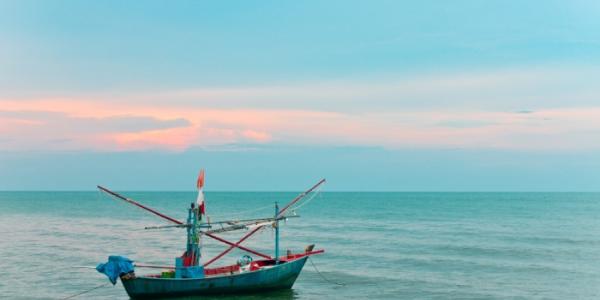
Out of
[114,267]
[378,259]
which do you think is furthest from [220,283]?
[378,259]

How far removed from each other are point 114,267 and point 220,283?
5.92 meters

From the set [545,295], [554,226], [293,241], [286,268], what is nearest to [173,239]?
[293,241]

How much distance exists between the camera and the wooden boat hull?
3394cm

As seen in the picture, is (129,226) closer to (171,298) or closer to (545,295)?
(171,298)

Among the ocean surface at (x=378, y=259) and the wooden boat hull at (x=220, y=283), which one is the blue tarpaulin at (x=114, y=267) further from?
the ocean surface at (x=378, y=259)

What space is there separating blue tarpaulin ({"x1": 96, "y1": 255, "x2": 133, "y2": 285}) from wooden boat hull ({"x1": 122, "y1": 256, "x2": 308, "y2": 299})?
77 centimetres

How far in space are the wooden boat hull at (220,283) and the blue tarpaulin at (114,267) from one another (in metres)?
0.77

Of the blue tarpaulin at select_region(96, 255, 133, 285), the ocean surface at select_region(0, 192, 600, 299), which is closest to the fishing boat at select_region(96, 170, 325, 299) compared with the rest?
the blue tarpaulin at select_region(96, 255, 133, 285)

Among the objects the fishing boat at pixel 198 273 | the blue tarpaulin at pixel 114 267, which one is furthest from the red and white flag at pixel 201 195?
the blue tarpaulin at pixel 114 267

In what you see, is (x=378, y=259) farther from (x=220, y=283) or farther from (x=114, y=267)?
(x=114, y=267)

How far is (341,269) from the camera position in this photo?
46.8 meters

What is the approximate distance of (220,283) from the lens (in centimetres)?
3528

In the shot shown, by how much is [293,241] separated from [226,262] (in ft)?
63.8

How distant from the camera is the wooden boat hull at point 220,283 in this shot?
33.9m
